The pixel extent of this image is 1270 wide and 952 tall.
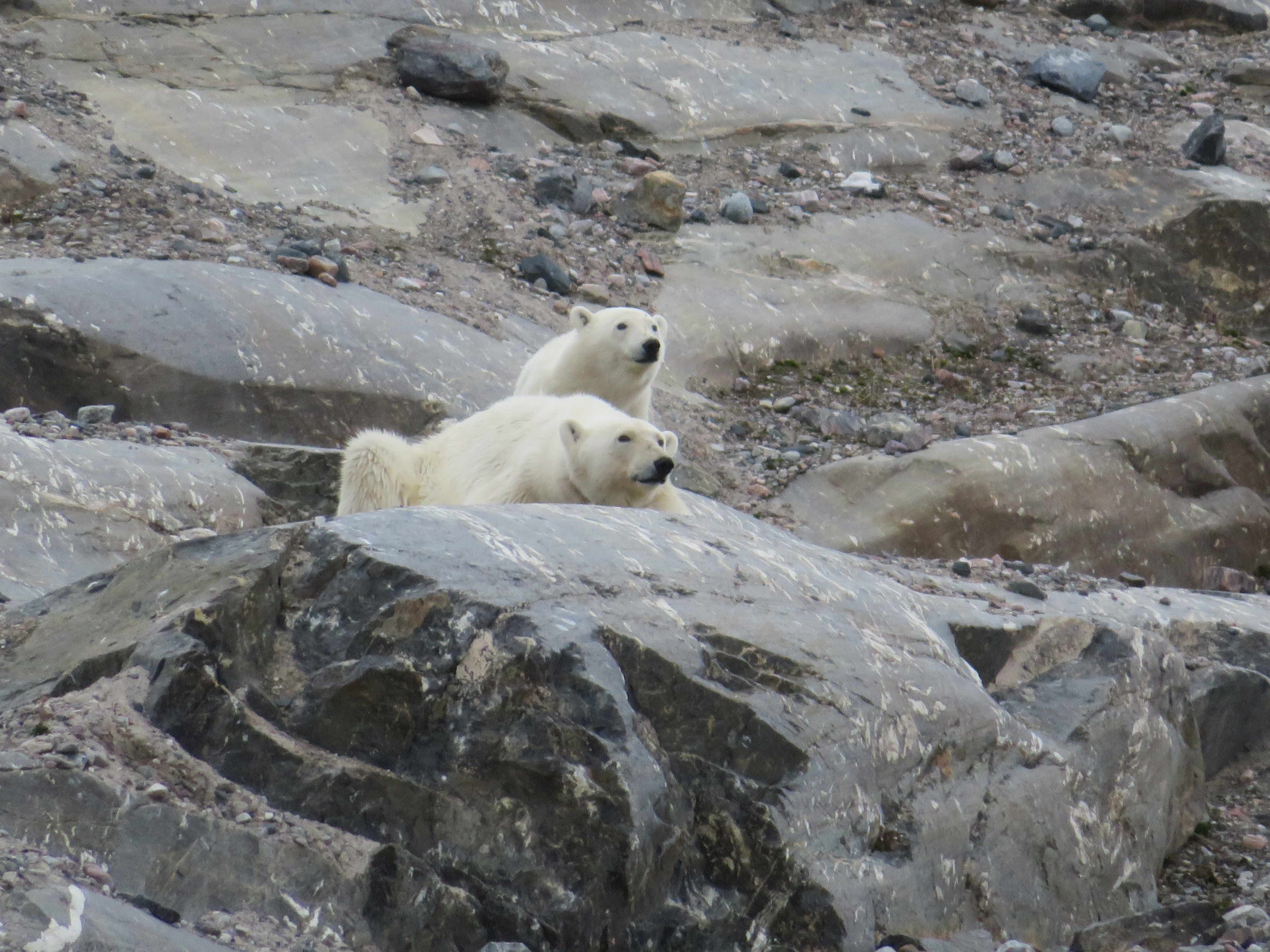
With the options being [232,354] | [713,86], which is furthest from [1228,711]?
[713,86]

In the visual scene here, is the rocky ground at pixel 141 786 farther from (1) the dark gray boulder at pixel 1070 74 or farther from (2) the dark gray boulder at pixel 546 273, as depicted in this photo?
(1) the dark gray boulder at pixel 1070 74

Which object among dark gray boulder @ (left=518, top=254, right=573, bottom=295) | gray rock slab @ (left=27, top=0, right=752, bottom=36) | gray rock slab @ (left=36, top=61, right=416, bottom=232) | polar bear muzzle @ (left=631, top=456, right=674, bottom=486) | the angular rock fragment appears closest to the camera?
polar bear muzzle @ (left=631, top=456, right=674, bottom=486)

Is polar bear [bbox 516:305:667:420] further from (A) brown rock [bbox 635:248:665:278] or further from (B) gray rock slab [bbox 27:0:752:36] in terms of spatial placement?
(B) gray rock slab [bbox 27:0:752:36]

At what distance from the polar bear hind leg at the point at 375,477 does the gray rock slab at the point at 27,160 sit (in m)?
3.90

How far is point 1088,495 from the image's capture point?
8.28 metres

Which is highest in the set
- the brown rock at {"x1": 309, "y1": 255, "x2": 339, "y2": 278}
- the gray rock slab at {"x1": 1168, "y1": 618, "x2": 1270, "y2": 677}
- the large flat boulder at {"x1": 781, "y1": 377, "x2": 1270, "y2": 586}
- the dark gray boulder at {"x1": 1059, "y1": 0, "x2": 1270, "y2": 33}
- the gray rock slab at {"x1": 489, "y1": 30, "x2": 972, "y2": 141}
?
the dark gray boulder at {"x1": 1059, "y1": 0, "x2": 1270, "y2": 33}

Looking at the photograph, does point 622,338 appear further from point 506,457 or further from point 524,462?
point 524,462

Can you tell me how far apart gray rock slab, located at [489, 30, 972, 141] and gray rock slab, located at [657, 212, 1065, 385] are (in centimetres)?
140

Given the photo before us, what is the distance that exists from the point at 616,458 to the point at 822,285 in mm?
5632

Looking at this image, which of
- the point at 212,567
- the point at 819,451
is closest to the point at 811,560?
the point at 212,567

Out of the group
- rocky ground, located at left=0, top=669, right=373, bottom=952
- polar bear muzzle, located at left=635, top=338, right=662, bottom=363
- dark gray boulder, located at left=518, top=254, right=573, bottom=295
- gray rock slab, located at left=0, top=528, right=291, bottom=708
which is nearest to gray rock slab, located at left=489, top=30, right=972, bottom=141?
dark gray boulder, located at left=518, top=254, right=573, bottom=295

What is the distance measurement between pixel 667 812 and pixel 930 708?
109 centimetres

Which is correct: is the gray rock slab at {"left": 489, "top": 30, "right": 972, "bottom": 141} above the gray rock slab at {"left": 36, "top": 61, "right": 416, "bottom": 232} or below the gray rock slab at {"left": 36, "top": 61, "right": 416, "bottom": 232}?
above

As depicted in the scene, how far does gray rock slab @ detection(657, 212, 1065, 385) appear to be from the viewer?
9.53 metres
